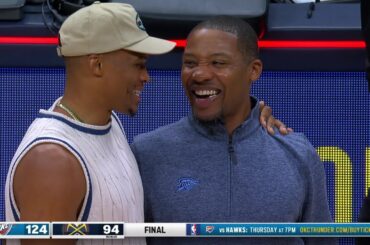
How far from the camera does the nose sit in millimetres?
2223

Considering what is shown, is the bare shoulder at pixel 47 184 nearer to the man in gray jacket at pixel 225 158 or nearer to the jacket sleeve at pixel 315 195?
the man in gray jacket at pixel 225 158

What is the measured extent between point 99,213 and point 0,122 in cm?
103

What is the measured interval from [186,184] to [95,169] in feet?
1.17

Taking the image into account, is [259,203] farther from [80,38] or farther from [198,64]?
[80,38]

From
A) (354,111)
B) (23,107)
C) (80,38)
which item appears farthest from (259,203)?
(23,107)

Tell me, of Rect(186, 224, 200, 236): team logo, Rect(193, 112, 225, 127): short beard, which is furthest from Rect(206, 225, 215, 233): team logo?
Rect(193, 112, 225, 127): short beard

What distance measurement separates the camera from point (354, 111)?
2.78 m

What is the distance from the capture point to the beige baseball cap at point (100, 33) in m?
1.93

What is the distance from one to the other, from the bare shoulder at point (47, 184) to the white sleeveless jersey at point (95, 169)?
0.02 m

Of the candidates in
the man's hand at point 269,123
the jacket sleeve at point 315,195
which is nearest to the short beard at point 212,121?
the man's hand at point 269,123

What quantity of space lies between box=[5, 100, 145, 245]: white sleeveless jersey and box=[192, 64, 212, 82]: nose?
303mm

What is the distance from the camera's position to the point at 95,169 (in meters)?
1.87

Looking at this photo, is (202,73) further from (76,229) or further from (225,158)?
(76,229)
